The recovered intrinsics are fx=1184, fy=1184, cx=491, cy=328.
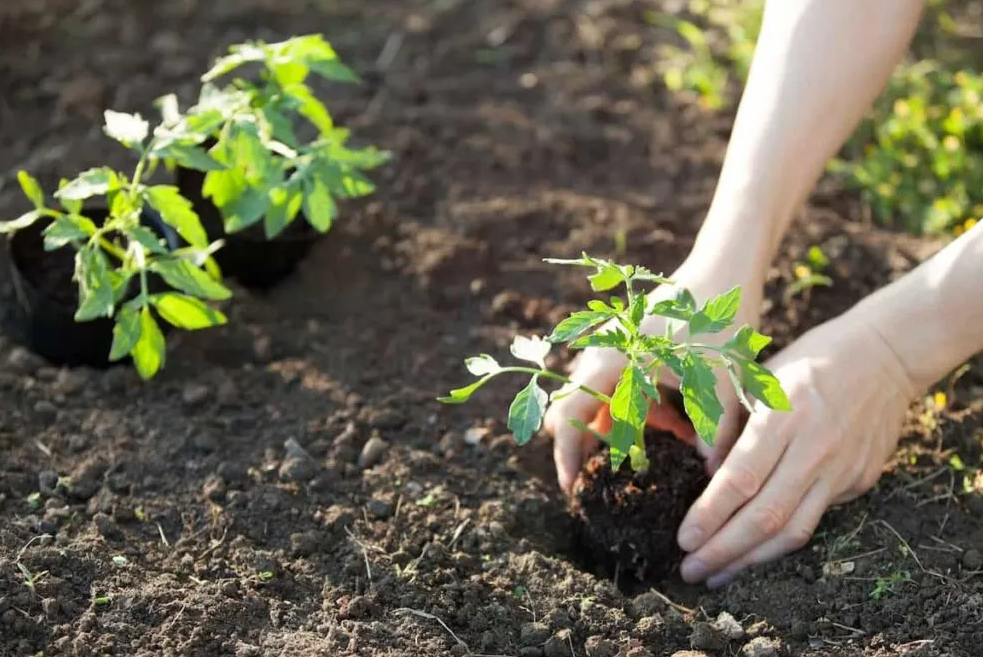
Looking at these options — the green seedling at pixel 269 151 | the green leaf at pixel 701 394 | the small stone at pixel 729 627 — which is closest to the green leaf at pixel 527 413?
the green leaf at pixel 701 394

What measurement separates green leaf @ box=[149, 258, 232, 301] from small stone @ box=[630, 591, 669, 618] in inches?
40.1

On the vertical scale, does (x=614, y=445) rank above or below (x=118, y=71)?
above

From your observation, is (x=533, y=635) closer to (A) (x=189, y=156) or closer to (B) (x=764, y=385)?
(B) (x=764, y=385)

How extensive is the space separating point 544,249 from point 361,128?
2.42 feet

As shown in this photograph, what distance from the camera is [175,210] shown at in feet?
7.96

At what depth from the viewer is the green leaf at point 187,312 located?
2467 millimetres

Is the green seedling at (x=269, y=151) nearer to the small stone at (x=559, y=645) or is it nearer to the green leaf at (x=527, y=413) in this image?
the green leaf at (x=527, y=413)

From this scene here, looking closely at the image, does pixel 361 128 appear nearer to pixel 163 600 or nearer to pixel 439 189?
A: pixel 439 189

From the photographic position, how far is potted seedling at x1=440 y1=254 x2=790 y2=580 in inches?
78.3

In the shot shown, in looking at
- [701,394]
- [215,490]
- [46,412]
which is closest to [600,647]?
[701,394]

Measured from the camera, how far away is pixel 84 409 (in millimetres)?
2619

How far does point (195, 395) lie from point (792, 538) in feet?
4.35

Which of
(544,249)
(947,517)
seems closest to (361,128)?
(544,249)

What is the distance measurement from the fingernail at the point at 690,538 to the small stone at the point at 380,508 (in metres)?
0.59
